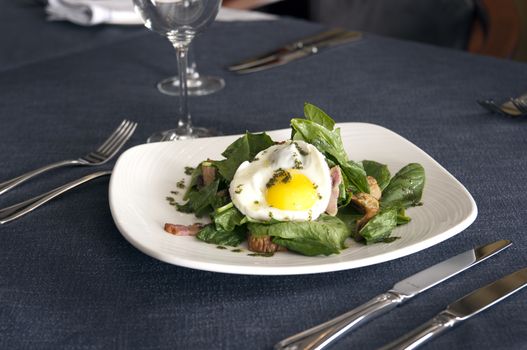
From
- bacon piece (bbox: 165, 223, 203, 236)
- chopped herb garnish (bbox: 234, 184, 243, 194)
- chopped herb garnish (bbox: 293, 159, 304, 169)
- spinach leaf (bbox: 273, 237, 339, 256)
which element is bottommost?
bacon piece (bbox: 165, 223, 203, 236)

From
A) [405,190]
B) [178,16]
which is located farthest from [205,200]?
[178,16]

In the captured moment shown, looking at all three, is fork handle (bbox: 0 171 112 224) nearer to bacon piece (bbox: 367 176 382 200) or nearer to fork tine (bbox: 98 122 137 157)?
fork tine (bbox: 98 122 137 157)

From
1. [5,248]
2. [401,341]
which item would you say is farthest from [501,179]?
[5,248]

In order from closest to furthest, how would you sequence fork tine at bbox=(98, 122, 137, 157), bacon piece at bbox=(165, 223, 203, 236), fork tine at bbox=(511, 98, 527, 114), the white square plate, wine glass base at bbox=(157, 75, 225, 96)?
the white square plate < bacon piece at bbox=(165, 223, 203, 236) < fork tine at bbox=(98, 122, 137, 157) < fork tine at bbox=(511, 98, 527, 114) < wine glass base at bbox=(157, 75, 225, 96)

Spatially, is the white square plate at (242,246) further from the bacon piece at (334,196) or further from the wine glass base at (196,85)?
the wine glass base at (196,85)

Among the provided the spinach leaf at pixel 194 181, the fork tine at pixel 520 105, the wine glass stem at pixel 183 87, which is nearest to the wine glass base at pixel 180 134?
the wine glass stem at pixel 183 87

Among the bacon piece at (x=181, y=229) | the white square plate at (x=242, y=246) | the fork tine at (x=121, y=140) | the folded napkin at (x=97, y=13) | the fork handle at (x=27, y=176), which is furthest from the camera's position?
the folded napkin at (x=97, y=13)

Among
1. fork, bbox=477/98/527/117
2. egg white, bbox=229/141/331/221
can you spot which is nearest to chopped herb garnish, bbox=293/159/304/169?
egg white, bbox=229/141/331/221
